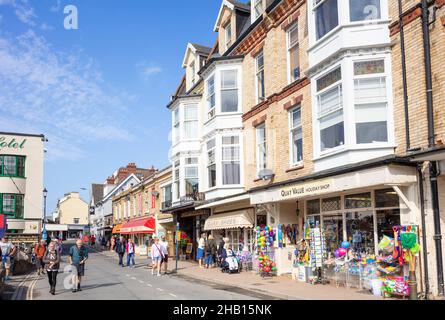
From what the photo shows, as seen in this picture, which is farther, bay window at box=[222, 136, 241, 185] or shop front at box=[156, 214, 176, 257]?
shop front at box=[156, 214, 176, 257]

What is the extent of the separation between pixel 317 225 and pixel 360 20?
676cm

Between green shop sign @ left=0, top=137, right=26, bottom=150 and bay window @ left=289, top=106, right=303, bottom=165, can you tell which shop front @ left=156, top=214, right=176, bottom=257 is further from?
bay window @ left=289, top=106, right=303, bottom=165

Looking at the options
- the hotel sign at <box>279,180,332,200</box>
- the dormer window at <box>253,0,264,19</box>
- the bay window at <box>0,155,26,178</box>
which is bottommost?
the hotel sign at <box>279,180,332,200</box>

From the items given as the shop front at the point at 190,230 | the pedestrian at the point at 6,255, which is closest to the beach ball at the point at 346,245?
the shop front at the point at 190,230

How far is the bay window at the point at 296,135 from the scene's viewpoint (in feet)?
58.1

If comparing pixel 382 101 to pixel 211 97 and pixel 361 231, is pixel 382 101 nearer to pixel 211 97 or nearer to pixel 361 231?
pixel 361 231

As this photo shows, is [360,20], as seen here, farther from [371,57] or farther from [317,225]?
[317,225]

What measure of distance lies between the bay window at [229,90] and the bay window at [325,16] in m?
7.54

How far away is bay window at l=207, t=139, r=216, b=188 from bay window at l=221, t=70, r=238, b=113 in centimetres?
178

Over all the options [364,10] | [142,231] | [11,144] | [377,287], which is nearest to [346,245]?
[377,287]

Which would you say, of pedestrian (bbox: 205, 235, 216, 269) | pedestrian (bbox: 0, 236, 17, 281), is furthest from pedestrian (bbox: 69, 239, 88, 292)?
pedestrian (bbox: 205, 235, 216, 269)

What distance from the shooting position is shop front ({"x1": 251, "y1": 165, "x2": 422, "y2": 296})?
39.1ft

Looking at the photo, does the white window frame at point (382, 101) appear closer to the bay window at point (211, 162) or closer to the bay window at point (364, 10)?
the bay window at point (364, 10)
